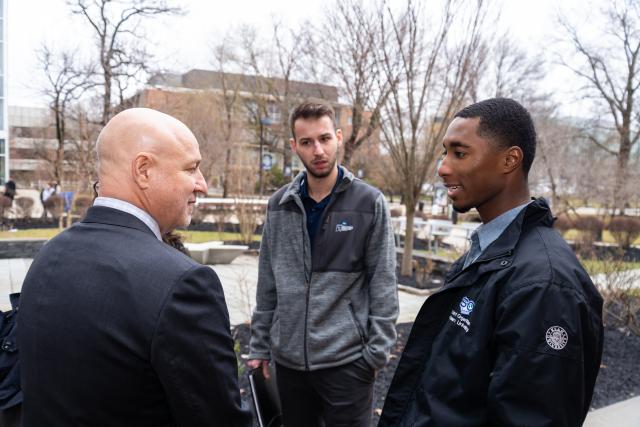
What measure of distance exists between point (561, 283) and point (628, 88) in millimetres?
31808

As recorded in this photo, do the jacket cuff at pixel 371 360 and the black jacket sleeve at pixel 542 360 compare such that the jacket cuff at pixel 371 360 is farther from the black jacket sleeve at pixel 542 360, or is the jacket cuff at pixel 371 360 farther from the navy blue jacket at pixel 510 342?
the black jacket sleeve at pixel 542 360

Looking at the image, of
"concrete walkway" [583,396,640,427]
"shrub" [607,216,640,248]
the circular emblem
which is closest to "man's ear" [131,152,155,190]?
the circular emblem

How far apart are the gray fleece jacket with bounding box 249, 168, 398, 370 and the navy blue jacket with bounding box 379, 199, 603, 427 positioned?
880 millimetres

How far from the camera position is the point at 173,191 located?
1.69 metres

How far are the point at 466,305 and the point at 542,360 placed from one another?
0.32m

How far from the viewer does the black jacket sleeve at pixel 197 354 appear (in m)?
1.38

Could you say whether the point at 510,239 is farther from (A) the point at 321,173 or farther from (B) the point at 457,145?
(A) the point at 321,173

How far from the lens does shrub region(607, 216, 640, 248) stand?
1786 cm

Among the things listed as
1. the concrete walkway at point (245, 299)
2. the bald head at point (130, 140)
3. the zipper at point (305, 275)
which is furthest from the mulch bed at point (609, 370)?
the bald head at point (130, 140)

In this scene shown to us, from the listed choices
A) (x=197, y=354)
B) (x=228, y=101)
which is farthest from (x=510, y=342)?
(x=228, y=101)

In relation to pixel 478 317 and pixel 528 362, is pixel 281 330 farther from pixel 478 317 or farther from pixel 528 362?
pixel 528 362

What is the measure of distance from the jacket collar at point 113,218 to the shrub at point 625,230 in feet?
63.3

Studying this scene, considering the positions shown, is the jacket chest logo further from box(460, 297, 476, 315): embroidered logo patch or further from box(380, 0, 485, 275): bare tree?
box(380, 0, 485, 275): bare tree

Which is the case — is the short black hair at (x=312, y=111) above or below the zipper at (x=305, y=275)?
above
